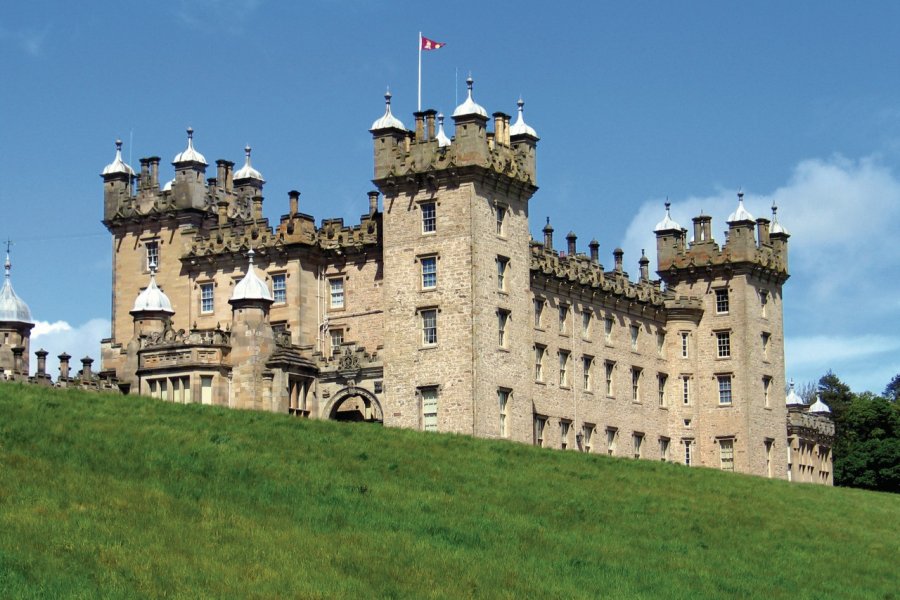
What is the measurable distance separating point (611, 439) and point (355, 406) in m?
14.3

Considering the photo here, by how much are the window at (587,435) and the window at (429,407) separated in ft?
40.0

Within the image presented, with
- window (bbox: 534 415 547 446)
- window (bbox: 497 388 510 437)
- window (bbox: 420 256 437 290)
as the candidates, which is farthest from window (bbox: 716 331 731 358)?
window (bbox: 420 256 437 290)

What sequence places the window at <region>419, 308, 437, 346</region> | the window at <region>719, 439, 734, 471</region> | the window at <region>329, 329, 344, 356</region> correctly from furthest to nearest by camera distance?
the window at <region>719, 439, 734, 471</region>, the window at <region>329, 329, 344, 356</region>, the window at <region>419, 308, 437, 346</region>

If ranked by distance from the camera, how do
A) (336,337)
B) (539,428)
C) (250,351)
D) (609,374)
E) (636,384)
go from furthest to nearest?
(636,384) < (609,374) < (539,428) < (336,337) < (250,351)

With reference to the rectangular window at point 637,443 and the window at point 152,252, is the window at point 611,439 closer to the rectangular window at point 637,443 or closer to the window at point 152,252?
the rectangular window at point 637,443

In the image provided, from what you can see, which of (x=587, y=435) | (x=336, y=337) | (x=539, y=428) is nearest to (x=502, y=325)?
(x=539, y=428)

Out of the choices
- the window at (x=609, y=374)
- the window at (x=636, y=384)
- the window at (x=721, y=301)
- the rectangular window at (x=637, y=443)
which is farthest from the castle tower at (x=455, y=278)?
the window at (x=721, y=301)

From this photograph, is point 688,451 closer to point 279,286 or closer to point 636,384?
point 636,384

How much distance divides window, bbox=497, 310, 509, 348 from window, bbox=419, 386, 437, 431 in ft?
11.4

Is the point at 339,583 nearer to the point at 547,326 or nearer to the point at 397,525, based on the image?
the point at 397,525

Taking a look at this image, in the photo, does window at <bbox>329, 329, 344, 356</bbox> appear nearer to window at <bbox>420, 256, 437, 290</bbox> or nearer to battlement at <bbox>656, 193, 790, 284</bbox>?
window at <bbox>420, 256, 437, 290</bbox>

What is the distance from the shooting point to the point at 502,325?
7450 cm

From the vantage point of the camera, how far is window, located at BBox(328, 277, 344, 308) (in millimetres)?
79500

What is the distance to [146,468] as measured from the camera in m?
45.9
